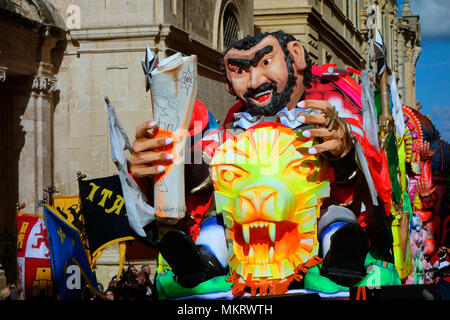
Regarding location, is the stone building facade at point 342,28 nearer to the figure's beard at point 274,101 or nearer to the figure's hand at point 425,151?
the figure's beard at point 274,101

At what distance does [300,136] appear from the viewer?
6.00 metres

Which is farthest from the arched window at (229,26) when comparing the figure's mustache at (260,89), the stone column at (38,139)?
the figure's mustache at (260,89)

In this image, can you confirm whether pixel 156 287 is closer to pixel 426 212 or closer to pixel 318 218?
pixel 318 218

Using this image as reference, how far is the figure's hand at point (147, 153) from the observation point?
229 inches

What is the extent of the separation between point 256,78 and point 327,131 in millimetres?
952

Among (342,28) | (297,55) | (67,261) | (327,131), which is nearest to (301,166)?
(327,131)

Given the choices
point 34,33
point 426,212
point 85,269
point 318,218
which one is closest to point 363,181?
point 318,218

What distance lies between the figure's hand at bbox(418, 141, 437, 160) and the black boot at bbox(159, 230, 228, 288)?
20.6 ft

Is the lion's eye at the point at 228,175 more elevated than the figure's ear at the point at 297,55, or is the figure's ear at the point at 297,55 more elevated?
the figure's ear at the point at 297,55

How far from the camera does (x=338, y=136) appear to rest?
18.5 feet

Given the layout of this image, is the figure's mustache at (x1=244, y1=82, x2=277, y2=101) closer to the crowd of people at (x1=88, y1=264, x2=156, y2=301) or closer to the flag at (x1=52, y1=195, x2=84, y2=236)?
the crowd of people at (x1=88, y1=264, x2=156, y2=301)

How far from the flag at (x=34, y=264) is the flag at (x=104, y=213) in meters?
0.99
